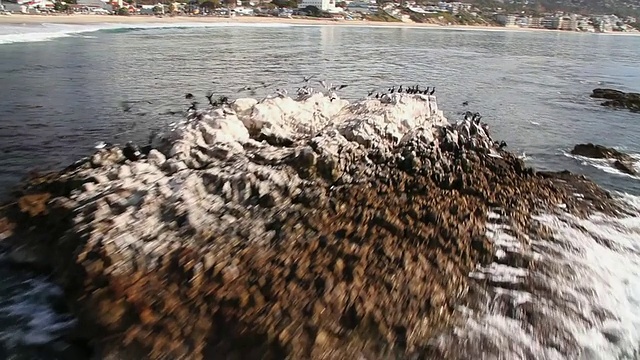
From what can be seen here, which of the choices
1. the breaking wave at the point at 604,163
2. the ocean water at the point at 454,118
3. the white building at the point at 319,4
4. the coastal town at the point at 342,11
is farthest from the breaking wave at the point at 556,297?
the white building at the point at 319,4

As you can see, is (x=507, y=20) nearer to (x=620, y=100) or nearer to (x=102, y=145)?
(x=620, y=100)

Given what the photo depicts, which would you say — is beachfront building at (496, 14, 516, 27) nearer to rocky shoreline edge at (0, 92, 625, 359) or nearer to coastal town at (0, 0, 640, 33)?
coastal town at (0, 0, 640, 33)

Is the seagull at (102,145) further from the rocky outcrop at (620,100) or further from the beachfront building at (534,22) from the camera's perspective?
the beachfront building at (534,22)

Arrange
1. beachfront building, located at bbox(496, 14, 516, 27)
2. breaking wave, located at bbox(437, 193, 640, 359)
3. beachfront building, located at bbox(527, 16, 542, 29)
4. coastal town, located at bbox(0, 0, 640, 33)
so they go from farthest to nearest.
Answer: beachfront building, located at bbox(527, 16, 542, 29) < beachfront building, located at bbox(496, 14, 516, 27) < coastal town, located at bbox(0, 0, 640, 33) < breaking wave, located at bbox(437, 193, 640, 359)

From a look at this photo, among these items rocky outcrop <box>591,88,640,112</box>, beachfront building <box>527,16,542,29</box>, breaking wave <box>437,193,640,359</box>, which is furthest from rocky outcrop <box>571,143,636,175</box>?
beachfront building <box>527,16,542,29</box>

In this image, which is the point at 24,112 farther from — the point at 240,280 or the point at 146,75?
the point at 240,280

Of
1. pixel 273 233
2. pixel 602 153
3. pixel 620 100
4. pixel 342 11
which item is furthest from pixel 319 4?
pixel 273 233

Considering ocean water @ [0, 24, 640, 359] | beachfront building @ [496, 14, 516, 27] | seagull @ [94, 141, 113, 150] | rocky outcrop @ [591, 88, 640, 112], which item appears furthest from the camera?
beachfront building @ [496, 14, 516, 27]
